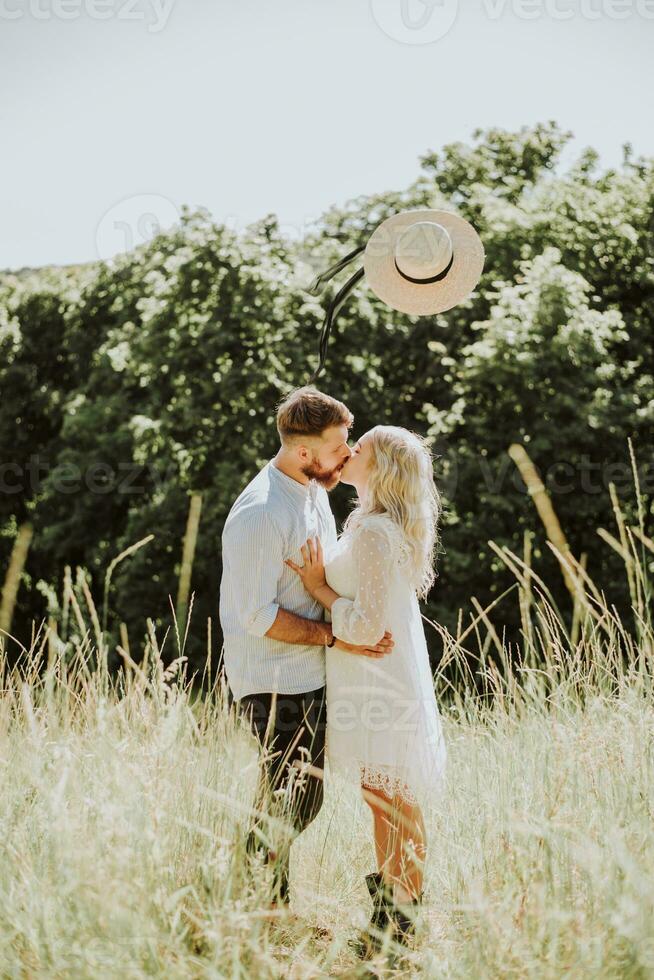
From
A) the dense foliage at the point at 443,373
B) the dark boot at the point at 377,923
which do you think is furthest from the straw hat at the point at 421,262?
the dense foliage at the point at 443,373

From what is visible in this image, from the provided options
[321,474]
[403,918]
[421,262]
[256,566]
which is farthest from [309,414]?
[403,918]

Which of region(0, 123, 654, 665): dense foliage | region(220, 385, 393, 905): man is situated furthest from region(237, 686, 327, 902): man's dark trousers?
region(0, 123, 654, 665): dense foliage

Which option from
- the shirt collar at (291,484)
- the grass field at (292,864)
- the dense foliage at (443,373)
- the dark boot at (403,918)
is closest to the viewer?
the grass field at (292,864)

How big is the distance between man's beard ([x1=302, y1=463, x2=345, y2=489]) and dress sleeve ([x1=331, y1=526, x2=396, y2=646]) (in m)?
0.29

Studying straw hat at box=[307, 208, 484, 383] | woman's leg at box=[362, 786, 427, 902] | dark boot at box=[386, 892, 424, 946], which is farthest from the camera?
straw hat at box=[307, 208, 484, 383]

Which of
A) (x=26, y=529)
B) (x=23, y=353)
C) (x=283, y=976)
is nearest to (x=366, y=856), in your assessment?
(x=283, y=976)

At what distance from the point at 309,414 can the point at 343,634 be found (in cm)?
72

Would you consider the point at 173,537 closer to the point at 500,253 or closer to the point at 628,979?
the point at 500,253

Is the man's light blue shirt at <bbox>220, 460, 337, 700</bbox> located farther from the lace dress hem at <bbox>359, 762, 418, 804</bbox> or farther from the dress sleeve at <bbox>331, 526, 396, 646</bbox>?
the lace dress hem at <bbox>359, 762, 418, 804</bbox>

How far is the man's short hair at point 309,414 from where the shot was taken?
108 inches

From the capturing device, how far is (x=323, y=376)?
32.6 feet

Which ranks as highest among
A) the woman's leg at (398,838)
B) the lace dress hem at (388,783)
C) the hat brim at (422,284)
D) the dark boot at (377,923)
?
the hat brim at (422,284)

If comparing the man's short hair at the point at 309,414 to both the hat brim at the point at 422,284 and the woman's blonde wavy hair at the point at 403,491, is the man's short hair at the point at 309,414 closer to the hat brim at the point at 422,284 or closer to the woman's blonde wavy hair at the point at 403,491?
the woman's blonde wavy hair at the point at 403,491

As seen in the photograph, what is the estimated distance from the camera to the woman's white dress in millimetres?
2600
